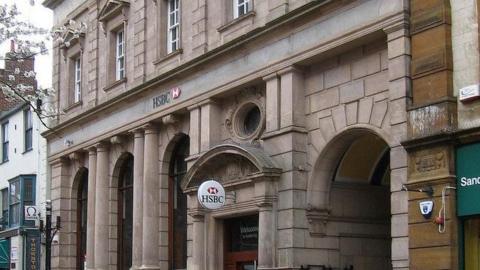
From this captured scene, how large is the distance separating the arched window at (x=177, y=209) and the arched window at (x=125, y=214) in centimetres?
272

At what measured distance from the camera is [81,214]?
34.5 metres

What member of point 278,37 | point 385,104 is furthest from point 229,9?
point 385,104

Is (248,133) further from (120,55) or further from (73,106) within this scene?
(73,106)

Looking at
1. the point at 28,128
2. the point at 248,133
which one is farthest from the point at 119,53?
the point at 28,128

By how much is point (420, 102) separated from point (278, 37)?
5480 millimetres

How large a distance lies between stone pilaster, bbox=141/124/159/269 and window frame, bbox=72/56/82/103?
22.7 feet

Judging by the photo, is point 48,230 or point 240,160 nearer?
point 240,160

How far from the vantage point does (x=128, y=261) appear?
30.2 metres

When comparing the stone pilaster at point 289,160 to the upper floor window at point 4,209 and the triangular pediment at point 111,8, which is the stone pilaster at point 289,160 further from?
the upper floor window at point 4,209

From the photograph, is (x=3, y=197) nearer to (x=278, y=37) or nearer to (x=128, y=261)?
(x=128, y=261)

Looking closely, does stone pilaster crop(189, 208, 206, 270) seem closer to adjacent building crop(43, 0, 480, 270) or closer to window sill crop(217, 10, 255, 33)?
adjacent building crop(43, 0, 480, 270)

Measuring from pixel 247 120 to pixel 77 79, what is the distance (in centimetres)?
1248

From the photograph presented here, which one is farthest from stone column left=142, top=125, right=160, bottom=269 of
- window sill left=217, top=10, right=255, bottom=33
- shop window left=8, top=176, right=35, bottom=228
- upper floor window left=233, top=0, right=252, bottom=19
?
shop window left=8, top=176, right=35, bottom=228

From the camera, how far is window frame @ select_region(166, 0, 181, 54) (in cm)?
2746
